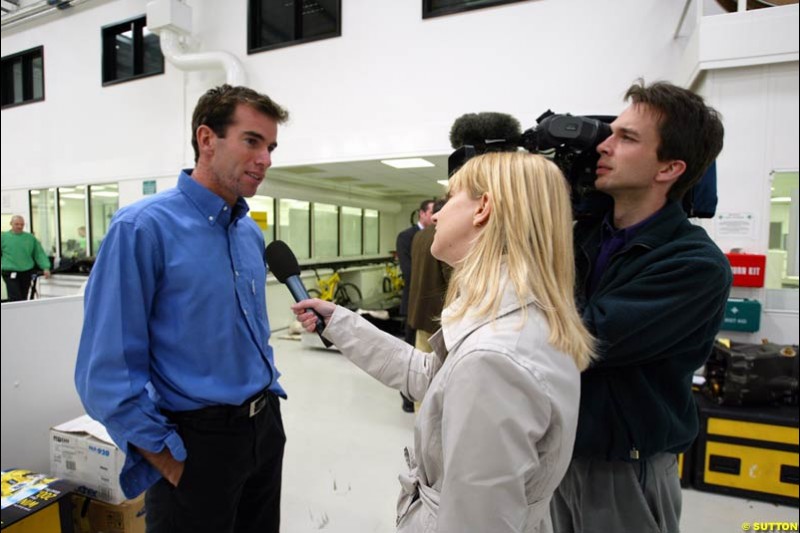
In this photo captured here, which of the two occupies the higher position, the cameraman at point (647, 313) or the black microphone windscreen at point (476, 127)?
the black microphone windscreen at point (476, 127)

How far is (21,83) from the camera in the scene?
27.2ft

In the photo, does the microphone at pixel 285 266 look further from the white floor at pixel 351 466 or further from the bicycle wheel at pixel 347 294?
the bicycle wheel at pixel 347 294

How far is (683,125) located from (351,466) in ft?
8.98

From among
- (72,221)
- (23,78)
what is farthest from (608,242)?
(23,78)

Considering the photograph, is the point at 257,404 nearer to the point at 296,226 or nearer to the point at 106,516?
the point at 106,516

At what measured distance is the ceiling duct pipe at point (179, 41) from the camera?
575 cm

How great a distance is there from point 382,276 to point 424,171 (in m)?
4.33

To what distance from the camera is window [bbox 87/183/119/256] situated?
25.6 ft

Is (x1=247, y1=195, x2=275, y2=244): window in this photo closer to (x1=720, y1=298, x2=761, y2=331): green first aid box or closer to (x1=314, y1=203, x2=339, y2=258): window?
(x1=314, y1=203, x2=339, y2=258): window

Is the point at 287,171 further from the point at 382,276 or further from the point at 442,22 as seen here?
the point at 382,276

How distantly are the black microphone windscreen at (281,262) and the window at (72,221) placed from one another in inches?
330

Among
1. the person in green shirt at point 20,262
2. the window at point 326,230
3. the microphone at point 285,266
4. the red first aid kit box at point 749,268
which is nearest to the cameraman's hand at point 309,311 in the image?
the microphone at point 285,266

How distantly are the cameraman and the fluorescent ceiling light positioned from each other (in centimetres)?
444

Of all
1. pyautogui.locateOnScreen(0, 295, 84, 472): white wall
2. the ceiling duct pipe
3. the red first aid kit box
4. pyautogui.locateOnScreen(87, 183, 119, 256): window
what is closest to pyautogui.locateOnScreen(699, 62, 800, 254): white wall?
the red first aid kit box
